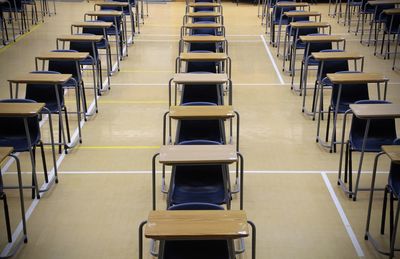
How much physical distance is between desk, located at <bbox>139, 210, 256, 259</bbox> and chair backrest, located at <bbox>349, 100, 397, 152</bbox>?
2.46 m

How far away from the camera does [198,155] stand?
3.85 m

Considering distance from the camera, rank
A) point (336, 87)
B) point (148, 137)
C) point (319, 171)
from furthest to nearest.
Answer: point (148, 137) < point (336, 87) < point (319, 171)

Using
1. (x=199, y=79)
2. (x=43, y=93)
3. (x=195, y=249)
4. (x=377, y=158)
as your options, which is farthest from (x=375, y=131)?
(x=43, y=93)

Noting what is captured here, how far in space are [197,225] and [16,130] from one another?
9.55ft

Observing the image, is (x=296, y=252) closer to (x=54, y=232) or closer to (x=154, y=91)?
(x=54, y=232)

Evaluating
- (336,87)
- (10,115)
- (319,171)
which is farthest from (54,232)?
(336,87)

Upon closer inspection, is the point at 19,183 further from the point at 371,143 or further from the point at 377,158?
the point at 371,143

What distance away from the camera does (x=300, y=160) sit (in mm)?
5922

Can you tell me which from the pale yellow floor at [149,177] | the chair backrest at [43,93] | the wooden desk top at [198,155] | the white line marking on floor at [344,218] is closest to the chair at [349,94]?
the pale yellow floor at [149,177]

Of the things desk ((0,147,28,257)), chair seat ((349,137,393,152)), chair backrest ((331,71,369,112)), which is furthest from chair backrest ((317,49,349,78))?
desk ((0,147,28,257))

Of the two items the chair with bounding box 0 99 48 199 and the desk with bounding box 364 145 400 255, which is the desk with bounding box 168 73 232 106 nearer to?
the chair with bounding box 0 99 48 199

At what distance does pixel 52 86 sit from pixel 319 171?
3.08 m

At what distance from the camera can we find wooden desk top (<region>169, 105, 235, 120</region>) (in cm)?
467

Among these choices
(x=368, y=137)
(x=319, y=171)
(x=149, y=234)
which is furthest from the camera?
(x=319, y=171)
